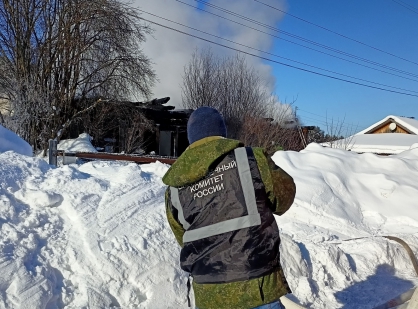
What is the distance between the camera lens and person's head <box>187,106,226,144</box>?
6.99 ft

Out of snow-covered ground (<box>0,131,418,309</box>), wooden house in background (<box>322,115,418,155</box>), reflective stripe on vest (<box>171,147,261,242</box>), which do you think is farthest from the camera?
wooden house in background (<box>322,115,418,155</box>)

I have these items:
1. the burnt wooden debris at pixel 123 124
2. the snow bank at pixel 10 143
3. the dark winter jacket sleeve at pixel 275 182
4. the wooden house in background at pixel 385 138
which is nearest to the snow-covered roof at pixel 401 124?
the wooden house in background at pixel 385 138

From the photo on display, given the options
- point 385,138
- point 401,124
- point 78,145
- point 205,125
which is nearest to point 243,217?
point 205,125

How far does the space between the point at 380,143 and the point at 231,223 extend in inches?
1082

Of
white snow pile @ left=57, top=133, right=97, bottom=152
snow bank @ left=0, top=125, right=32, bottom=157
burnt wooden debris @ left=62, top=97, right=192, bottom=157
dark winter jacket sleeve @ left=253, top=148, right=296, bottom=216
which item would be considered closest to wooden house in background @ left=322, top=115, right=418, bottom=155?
burnt wooden debris @ left=62, top=97, right=192, bottom=157

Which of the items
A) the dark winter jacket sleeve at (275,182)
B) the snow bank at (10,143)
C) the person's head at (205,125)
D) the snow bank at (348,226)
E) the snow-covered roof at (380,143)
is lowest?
the snow-covered roof at (380,143)

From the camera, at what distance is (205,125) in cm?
213

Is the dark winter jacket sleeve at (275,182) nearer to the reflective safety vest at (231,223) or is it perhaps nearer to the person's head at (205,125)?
the reflective safety vest at (231,223)

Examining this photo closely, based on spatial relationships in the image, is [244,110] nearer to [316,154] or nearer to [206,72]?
[206,72]

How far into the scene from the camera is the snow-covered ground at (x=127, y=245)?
12.5ft

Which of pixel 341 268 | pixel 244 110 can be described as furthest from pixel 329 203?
pixel 244 110

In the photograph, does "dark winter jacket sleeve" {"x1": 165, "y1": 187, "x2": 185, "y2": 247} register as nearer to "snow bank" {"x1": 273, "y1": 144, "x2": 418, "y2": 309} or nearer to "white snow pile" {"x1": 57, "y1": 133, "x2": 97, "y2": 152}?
"snow bank" {"x1": 273, "y1": 144, "x2": 418, "y2": 309}

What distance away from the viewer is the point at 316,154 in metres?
8.69

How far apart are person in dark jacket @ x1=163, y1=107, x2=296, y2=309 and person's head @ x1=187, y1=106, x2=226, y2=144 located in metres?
0.05
